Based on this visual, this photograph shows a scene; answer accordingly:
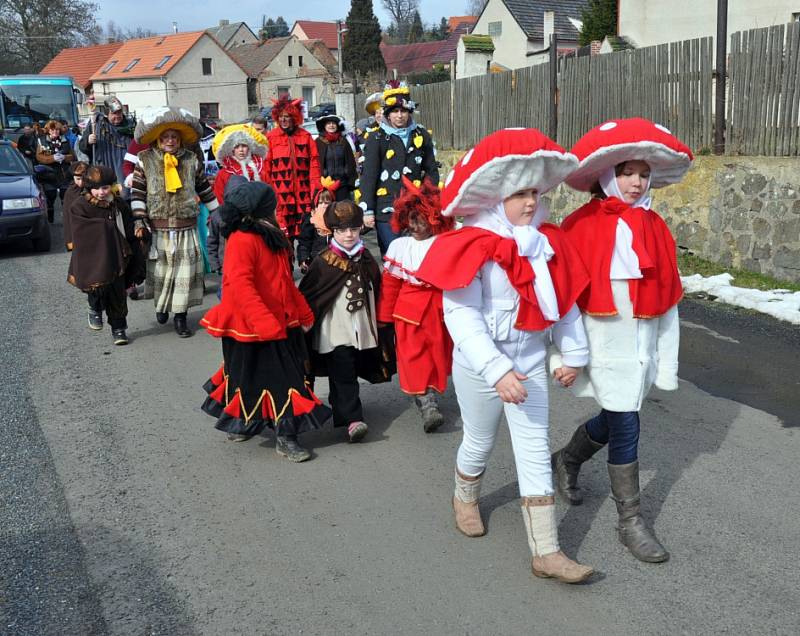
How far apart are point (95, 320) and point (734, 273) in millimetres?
6342

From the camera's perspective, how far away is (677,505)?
4129 millimetres

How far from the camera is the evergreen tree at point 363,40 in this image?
74.1 metres

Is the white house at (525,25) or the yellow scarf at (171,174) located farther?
the white house at (525,25)

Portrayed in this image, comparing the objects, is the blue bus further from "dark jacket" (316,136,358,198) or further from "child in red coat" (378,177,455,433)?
"child in red coat" (378,177,455,433)

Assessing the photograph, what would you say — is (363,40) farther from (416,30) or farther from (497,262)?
(497,262)

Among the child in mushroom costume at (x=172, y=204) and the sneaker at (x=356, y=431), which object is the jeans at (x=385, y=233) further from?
the sneaker at (x=356, y=431)

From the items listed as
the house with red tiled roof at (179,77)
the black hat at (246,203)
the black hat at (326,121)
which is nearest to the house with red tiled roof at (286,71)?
the house with red tiled roof at (179,77)

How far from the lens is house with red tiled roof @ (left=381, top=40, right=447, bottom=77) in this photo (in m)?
78.4

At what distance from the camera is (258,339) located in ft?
15.2

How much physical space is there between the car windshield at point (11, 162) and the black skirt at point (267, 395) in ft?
32.7

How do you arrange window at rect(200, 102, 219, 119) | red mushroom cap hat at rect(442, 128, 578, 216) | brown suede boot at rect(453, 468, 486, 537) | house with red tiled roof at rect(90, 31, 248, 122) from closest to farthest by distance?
red mushroom cap hat at rect(442, 128, 578, 216)
brown suede boot at rect(453, 468, 486, 537)
house with red tiled roof at rect(90, 31, 248, 122)
window at rect(200, 102, 219, 119)

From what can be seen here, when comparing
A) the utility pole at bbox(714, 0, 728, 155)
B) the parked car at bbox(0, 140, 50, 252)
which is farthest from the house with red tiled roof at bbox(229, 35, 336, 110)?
the utility pole at bbox(714, 0, 728, 155)

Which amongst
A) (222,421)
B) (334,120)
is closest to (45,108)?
(334,120)

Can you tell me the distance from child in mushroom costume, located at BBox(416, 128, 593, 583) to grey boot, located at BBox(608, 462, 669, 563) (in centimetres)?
38
